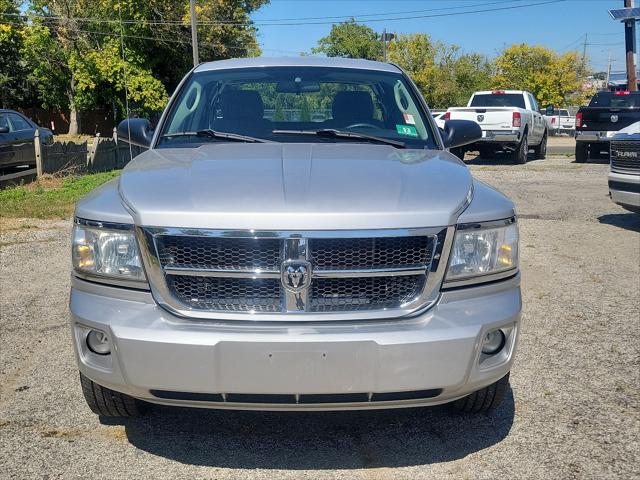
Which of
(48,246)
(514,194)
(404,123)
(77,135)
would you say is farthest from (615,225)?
(77,135)

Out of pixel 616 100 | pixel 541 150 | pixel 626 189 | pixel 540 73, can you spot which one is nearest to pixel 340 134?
pixel 626 189

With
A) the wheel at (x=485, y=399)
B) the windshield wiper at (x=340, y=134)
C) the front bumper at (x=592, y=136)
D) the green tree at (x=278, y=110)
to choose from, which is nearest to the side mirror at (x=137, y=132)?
the green tree at (x=278, y=110)

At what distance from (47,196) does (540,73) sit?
133 ft

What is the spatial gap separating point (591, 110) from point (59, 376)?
15.2 m

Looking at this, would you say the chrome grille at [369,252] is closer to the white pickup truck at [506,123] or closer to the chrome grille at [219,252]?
the chrome grille at [219,252]

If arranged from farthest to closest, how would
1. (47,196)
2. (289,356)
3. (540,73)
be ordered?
(540,73) → (47,196) → (289,356)

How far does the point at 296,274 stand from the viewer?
8.69 ft

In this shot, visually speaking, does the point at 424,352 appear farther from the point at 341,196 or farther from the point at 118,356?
the point at 118,356

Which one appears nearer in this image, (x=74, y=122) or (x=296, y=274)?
(x=296, y=274)

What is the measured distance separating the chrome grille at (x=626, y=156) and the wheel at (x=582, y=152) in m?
9.30

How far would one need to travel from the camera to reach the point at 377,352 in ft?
8.57

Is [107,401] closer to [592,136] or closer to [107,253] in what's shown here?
[107,253]

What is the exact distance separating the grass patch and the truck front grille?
8.24 m

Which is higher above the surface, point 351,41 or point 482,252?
point 351,41
